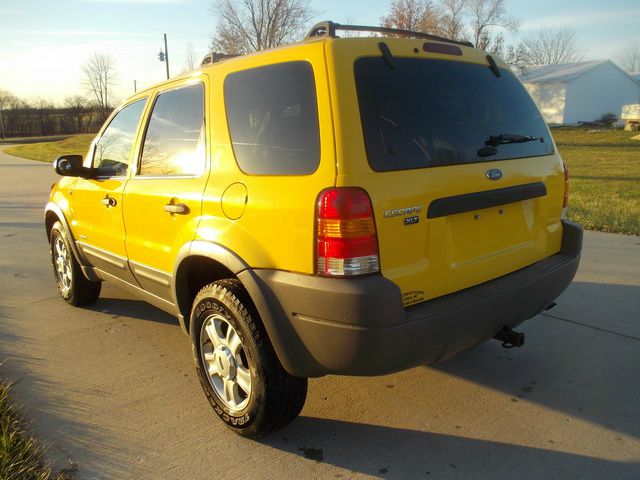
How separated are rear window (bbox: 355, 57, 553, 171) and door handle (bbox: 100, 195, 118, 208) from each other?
2.17 metres

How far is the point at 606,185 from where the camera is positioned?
11578 millimetres

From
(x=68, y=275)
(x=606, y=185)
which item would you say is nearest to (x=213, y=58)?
(x=68, y=275)

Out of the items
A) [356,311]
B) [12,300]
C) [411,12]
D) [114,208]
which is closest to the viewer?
[356,311]

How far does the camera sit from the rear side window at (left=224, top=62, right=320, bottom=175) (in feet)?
7.59

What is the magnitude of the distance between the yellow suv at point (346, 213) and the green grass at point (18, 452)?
867 mm

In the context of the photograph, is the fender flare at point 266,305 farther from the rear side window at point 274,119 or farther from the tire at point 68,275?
the tire at point 68,275

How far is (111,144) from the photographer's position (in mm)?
4043

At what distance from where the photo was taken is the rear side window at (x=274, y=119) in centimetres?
231

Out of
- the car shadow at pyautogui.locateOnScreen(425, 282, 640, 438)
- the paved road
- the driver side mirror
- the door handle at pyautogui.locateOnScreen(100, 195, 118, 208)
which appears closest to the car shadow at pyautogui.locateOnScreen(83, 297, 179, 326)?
the paved road

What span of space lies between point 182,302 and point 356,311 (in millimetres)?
1375

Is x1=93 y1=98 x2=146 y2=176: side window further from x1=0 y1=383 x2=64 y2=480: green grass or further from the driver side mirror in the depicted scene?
x1=0 y1=383 x2=64 y2=480: green grass

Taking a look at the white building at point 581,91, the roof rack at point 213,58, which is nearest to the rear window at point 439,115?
the roof rack at point 213,58

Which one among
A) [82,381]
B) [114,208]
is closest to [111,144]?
[114,208]

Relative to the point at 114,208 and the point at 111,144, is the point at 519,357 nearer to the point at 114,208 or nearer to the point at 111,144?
the point at 114,208
